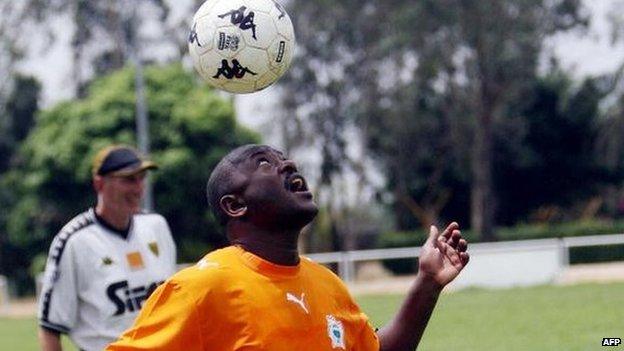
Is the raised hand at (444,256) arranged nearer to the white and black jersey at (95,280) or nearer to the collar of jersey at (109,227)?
the white and black jersey at (95,280)

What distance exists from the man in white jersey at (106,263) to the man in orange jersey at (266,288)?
2.17 metres

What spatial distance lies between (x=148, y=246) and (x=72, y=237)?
456 millimetres

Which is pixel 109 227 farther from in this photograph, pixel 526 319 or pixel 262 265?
pixel 526 319

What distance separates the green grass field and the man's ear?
7.18m

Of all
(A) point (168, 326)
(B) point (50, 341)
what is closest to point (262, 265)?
(A) point (168, 326)

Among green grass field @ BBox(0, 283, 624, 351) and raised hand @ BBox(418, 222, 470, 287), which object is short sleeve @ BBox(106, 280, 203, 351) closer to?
raised hand @ BBox(418, 222, 470, 287)

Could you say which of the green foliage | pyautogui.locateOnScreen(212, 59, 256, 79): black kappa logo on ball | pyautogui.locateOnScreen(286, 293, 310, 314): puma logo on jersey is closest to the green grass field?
pyautogui.locateOnScreen(212, 59, 256, 79): black kappa logo on ball

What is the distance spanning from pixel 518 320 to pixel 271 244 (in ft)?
33.1

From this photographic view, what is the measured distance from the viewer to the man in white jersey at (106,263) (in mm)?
5535

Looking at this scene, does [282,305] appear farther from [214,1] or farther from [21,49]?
[21,49]

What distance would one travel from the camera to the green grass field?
1104cm

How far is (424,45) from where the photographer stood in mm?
36188

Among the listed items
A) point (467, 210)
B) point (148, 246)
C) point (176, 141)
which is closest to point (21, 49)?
point (176, 141)

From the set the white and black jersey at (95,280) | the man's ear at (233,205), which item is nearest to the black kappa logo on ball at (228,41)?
the man's ear at (233,205)
